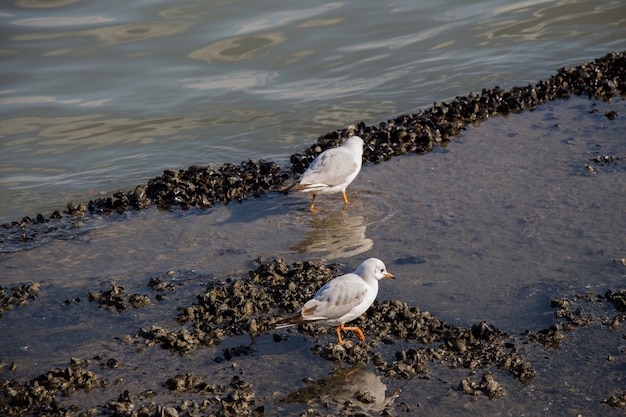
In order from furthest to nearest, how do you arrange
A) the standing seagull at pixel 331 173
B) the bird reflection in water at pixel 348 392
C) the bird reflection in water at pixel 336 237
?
the standing seagull at pixel 331 173
the bird reflection in water at pixel 336 237
the bird reflection in water at pixel 348 392

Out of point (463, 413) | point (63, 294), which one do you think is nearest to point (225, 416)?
point (463, 413)

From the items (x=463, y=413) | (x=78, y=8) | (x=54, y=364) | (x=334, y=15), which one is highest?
(x=78, y=8)

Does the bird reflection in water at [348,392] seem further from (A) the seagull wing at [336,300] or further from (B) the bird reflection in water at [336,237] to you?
(B) the bird reflection in water at [336,237]

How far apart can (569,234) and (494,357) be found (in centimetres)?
233

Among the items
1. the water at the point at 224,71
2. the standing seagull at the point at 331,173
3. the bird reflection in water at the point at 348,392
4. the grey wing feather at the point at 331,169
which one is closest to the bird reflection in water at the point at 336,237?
the standing seagull at the point at 331,173

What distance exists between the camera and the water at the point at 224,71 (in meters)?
12.3

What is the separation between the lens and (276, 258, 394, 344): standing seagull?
A: 6.32m

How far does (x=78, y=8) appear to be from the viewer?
17562mm

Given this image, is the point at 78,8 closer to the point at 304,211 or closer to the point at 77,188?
the point at 77,188

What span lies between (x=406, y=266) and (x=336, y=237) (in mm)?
1220

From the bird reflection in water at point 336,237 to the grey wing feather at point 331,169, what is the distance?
1.45 ft

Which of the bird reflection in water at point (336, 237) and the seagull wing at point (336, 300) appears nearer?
the seagull wing at point (336, 300)

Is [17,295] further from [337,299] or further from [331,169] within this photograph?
[331,169]

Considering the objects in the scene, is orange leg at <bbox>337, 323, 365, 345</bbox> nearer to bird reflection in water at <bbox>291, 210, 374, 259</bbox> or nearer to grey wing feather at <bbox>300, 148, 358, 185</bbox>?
bird reflection in water at <bbox>291, 210, 374, 259</bbox>
